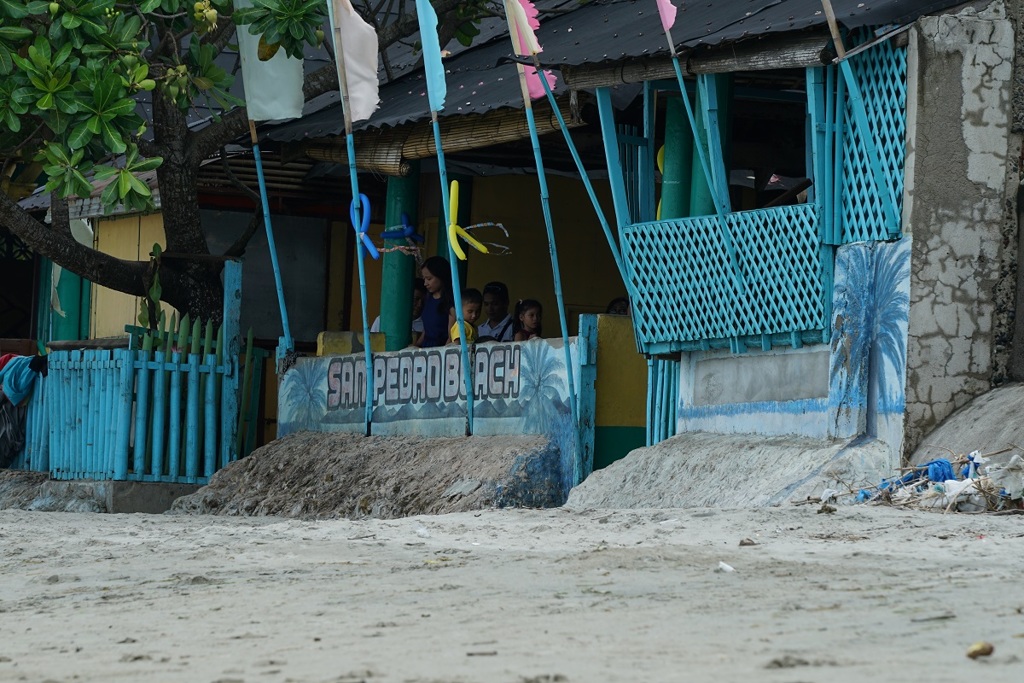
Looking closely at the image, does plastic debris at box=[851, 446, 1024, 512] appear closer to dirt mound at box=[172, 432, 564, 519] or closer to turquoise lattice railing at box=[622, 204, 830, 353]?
turquoise lattice railing at box=[622, 204, 830, 353]

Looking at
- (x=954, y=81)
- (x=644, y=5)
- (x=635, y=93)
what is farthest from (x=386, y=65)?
(x=954, y=81)

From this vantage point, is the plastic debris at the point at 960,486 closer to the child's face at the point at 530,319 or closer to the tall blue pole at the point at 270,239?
the child's face at the point at 530,319

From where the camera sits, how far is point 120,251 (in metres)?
17.1

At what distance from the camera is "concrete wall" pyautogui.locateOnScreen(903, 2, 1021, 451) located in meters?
9.02

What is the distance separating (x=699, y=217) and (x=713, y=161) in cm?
39

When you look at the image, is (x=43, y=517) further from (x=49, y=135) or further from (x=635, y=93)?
(x=635, y=93)

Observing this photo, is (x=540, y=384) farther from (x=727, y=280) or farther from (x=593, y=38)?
(x=593, y=38)

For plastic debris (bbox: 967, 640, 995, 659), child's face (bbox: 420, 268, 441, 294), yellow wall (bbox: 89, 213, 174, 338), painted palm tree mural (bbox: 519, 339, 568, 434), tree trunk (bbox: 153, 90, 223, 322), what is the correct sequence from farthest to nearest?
yellow wall (bbox: 89, 213, 174, 338), tree trunk (bbox: 153, 90, 223, 322), child's face (bbox: 420, 268, 441, 294), painted palm tree mural (bbox: 519, 339, 568, 434), plastic debris (bbox: 967, 640, 995, 659)

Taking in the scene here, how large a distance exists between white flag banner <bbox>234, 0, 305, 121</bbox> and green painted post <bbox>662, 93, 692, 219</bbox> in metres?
3.38

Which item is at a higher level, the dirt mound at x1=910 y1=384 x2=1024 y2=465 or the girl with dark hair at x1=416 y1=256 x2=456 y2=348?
the girl with dark hair at x1=416 y1=256 x2=456 y2=348

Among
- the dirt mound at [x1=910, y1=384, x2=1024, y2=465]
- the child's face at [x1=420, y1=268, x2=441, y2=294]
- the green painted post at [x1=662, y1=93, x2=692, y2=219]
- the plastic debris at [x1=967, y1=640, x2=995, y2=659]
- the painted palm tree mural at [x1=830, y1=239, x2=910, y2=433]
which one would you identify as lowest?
the plastic debris at [x1=967, y1=640, x2=995, y2=659]

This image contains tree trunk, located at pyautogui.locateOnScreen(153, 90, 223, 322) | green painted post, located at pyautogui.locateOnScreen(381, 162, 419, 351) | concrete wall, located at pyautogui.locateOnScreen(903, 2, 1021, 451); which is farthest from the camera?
tree trunk, located at pyautogui.locateOnScreen(153, 90, 223, 322)

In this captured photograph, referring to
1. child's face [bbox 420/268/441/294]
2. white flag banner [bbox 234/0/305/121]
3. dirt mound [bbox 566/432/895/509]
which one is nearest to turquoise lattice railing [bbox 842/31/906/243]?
dirt mound [bbox 566/432/895/509]

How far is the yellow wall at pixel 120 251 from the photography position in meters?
16.6
